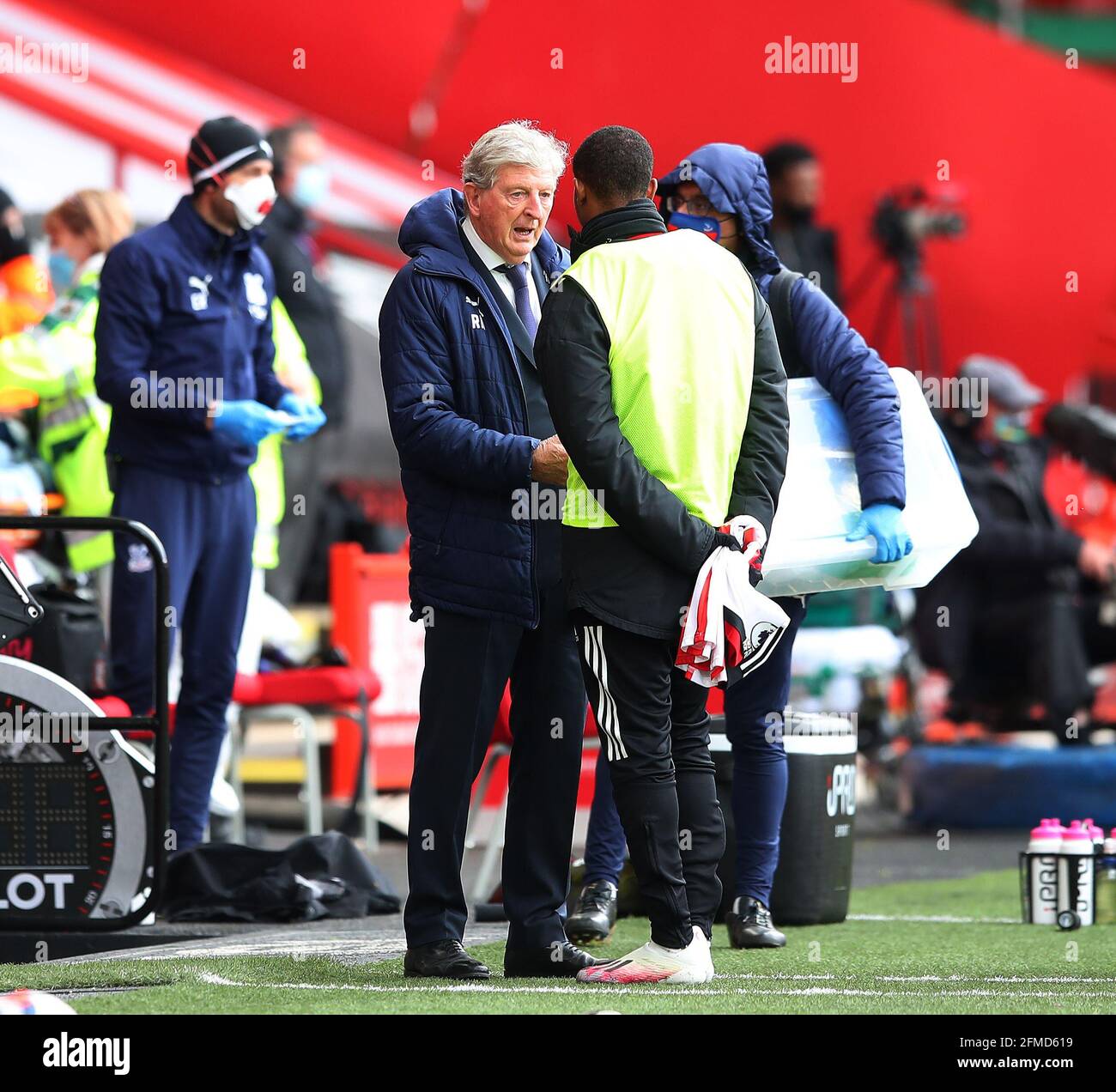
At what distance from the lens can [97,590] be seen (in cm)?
693

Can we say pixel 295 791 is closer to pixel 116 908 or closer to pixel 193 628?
pixel 193 628

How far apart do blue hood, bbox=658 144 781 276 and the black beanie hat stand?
1379 mm

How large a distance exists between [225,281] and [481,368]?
6.04 feet

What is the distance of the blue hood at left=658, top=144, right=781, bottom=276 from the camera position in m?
5.25

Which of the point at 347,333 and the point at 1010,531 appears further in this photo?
the point at 347,333

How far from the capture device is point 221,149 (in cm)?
608

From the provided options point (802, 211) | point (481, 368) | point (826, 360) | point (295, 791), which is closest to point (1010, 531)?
point (802, 211)

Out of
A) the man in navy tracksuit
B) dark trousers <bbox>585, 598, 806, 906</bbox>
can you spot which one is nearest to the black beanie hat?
the man in navy tracksuit

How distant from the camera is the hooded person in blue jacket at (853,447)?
5207mm

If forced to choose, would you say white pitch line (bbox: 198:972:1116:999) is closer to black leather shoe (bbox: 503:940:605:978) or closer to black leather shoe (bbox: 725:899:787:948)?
black leather shoe (bbox: 503:940:605:978)

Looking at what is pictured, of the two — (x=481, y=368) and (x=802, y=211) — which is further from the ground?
(x=802, y=211)

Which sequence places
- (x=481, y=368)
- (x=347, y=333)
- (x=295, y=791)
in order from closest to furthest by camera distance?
1. (x=481, y=368)
2. (x=295, y=791)
3. (x=347, y=333)

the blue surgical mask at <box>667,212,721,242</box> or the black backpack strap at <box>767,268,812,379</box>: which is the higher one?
the blue surgical mask at <box>667,212,721,242</box>

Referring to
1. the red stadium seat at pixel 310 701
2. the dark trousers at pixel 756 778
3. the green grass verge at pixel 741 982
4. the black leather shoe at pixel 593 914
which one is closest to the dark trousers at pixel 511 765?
the green grass verge at pixel 741 982
